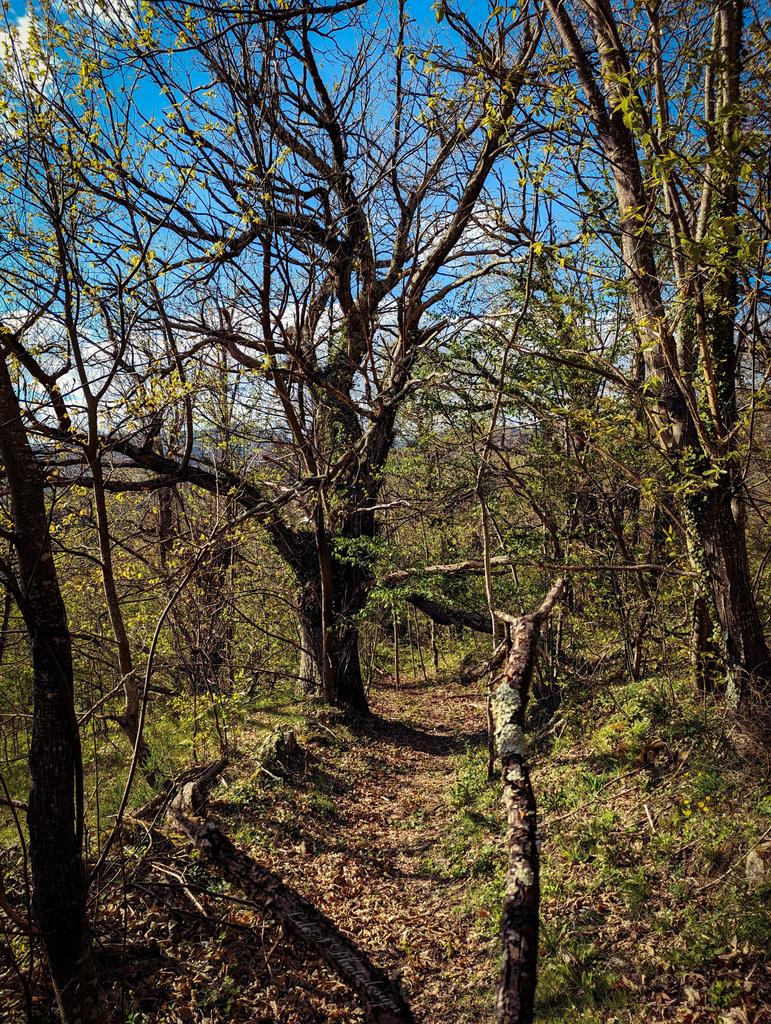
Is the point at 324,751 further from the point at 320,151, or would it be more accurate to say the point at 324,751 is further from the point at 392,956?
the point at 320,151

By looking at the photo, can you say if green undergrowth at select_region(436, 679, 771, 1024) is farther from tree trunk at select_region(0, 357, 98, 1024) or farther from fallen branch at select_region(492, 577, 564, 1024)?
tree trunk at select_region(0, 357, 98, 1024)

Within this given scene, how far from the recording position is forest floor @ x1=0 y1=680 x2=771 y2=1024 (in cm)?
351

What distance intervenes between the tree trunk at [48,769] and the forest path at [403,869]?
85.0 inches

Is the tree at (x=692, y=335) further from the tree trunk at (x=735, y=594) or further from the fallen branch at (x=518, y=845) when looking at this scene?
the fallen branch at (x=518, y=845)

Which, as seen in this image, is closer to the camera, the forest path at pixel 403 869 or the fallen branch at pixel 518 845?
the fallen branch at pixel 518 845

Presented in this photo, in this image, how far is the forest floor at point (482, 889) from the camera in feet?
11.5

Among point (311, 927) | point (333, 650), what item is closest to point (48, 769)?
point (311, 927)

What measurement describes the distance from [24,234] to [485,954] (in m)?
6.40

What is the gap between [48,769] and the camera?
9.99 feet

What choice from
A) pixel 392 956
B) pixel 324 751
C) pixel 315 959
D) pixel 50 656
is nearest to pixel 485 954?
pixel 392 956

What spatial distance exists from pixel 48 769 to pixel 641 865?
13.5ft

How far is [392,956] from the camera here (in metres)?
4.48

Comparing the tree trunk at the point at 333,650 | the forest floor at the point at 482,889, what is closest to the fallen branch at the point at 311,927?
the forest floor at the point at 482,889

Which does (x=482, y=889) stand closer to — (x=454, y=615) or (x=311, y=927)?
(x=311, y=927)
